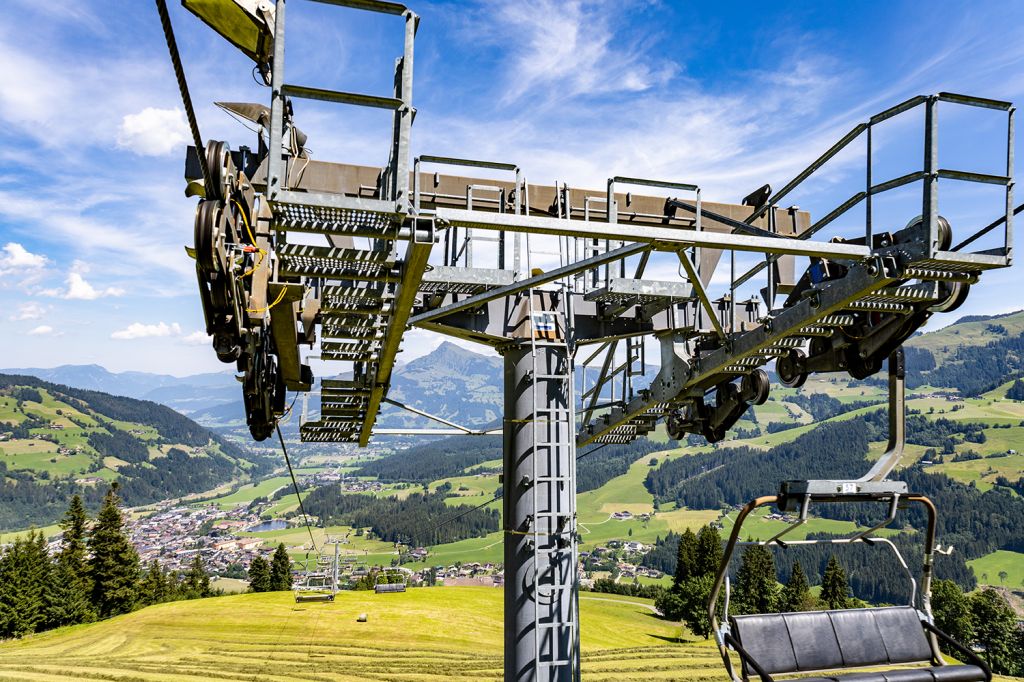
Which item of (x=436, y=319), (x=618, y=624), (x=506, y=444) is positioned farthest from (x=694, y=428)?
(x=618, y=624)

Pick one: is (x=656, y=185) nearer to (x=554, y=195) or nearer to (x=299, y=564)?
(x=554, y=195)

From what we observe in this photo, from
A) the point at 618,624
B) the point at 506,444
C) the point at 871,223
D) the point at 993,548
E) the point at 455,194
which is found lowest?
the point at 993,548

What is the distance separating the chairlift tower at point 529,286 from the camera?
654cm

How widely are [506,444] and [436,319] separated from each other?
2729mm

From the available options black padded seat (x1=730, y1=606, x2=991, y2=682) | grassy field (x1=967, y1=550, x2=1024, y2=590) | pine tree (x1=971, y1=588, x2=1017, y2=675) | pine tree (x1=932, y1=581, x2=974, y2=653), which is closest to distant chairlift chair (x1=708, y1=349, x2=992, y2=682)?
black padded seat (x1=730, y1=606, x2=991, y2=682)

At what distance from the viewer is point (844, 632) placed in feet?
26.3

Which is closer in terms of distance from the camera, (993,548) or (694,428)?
(694,428)

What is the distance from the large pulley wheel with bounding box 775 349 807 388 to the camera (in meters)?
12.7

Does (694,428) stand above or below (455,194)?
below

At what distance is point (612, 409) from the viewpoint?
18.2 metres

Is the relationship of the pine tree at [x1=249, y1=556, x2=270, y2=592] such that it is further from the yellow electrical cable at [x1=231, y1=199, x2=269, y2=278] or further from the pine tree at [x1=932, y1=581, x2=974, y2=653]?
the yellow electrical cable at [x1=231, y1=199, x2=269, y2=278]

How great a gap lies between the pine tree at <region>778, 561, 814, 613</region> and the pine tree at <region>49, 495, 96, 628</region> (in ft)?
208

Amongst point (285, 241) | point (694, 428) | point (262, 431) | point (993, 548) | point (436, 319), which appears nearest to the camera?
point (285, 241)

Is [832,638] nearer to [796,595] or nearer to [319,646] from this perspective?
[319,646]
